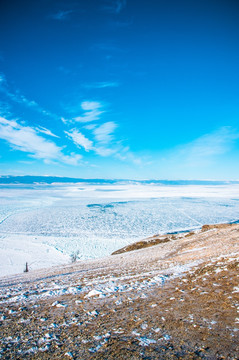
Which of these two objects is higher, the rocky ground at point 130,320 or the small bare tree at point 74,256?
the rocky ground at point 130,320

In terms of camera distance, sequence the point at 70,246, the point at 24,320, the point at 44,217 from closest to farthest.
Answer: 1. the point at 24,320
2. the point at 70,246
3. the point at 44,217

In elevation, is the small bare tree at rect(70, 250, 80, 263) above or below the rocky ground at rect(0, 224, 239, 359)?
below

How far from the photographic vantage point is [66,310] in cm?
520

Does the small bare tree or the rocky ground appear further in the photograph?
the small bare tree

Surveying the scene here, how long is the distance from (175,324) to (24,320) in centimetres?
335

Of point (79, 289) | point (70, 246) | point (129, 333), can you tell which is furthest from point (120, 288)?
point (70, 246)

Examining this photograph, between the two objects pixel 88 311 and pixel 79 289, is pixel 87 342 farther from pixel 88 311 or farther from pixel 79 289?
pixel 79 289

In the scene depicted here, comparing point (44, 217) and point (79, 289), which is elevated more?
point (79, 289)

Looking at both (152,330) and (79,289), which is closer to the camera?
(152,330)

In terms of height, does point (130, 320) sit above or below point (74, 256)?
above

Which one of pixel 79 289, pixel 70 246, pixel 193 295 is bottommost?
pixel 70 246

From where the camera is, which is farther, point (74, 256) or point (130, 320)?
point (74, 256)

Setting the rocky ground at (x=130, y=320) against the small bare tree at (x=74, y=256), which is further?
the small bare tree at (x=74, y=256)

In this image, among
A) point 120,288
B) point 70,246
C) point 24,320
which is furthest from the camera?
point 70,246
